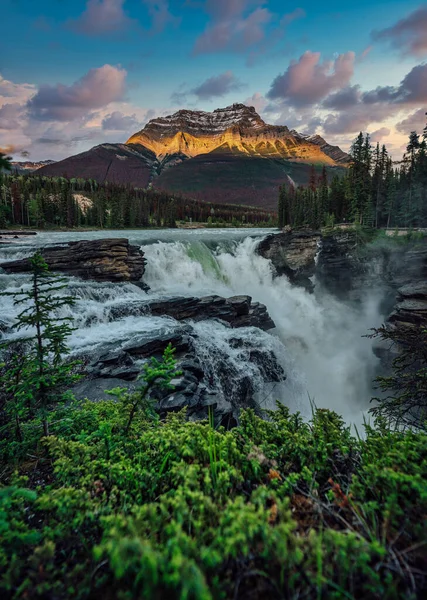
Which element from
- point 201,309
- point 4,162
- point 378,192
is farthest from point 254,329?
point 378,192

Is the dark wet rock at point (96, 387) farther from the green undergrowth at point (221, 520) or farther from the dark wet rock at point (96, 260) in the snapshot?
the dark wet rock at point (96, 260)

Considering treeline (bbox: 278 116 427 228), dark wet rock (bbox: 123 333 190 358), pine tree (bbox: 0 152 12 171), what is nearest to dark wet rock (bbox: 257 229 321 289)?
treeline (bbox: 278 116 427 228)

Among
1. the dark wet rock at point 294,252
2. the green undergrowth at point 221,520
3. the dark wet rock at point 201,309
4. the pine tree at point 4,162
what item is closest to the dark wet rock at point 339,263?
the dark wet rock at point 294,252

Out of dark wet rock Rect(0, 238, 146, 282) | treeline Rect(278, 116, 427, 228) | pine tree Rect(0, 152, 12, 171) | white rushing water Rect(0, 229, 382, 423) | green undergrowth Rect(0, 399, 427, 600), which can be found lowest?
white rushing water Rect(0, 229, 382, 423)

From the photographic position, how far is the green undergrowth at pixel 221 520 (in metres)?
1.50

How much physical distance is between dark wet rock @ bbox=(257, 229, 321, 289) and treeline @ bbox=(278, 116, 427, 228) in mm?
11979

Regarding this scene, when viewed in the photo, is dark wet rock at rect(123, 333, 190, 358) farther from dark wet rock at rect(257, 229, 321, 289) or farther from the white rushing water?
dark wet rock at rect(257, 229, 321, 289)

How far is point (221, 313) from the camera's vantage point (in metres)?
19.1

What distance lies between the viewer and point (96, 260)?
2156 cm

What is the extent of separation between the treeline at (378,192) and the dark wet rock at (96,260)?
36.5 m

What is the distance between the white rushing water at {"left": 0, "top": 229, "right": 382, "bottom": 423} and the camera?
14570 millimetres

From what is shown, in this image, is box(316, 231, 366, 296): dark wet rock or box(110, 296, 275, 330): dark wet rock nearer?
box(110, 296, 275, 330): dark wet rock

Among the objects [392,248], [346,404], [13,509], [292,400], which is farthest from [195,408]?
[392,248]

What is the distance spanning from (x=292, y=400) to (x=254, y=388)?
3.32 meters
